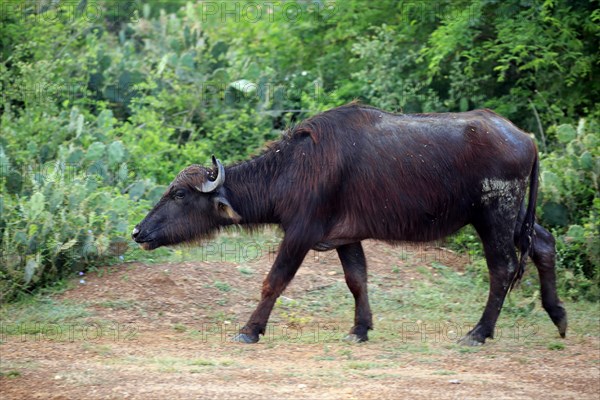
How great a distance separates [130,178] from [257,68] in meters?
3.25

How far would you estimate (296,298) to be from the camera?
33.7ft

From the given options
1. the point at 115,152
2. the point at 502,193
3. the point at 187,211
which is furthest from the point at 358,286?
the point at 115,152

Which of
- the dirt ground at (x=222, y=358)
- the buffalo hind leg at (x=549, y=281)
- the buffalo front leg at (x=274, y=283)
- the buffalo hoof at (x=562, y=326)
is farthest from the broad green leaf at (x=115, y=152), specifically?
the buffalo hoof at (x=562, y=326)

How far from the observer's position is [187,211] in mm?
8898

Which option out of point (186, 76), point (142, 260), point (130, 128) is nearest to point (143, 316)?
point (142, 260)

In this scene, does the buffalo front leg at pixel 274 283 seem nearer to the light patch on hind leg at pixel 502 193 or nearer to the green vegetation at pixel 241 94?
the light patch on hind leg at pixel 502 193

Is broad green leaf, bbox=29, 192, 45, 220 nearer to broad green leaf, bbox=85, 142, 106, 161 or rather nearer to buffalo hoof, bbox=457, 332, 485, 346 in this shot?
broad green leaf, bbox=85, 142, 106, 161

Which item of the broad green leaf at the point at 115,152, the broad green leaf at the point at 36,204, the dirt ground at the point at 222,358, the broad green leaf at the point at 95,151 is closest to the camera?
the dirt ground at the point at 222,358

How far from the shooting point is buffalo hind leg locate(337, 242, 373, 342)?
8.83 meters

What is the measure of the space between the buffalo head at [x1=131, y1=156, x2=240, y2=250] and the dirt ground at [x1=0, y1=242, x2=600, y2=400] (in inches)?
37.7

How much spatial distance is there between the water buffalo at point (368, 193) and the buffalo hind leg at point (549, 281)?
0.07 feet

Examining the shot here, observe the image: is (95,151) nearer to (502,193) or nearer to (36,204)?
(36,204)

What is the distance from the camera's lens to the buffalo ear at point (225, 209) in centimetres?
885

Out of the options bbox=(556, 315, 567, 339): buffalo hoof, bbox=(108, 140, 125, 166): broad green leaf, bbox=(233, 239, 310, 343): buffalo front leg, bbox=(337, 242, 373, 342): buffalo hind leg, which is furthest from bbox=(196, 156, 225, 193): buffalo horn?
bbox=(556, 315, 567, 339): buffalo hoof
